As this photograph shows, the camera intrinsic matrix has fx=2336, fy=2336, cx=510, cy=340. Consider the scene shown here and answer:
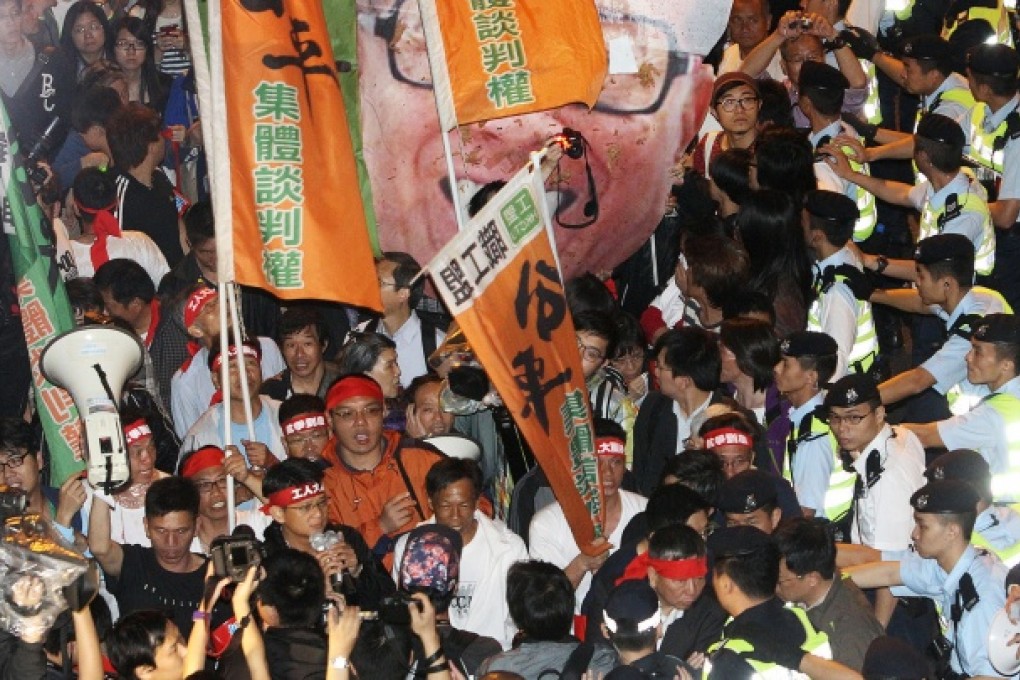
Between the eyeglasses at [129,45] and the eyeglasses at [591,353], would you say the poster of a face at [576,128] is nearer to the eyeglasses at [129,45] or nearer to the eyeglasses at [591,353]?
the eyeglasses at [591,353]

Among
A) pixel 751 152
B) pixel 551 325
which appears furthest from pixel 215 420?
pixel 751 152

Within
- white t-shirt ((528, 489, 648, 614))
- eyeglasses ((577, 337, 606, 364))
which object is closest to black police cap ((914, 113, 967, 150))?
eyeglasses ((577, 337, 606, 364))

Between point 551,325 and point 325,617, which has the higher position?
point 551,325

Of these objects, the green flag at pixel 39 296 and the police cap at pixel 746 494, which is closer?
the police cap at pixel 746 494

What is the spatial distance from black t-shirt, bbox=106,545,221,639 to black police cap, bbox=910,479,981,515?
3.26 metres

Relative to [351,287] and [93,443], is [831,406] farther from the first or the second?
[93,443]

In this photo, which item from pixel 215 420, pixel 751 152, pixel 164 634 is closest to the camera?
pixel 164 634

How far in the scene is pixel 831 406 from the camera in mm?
10906

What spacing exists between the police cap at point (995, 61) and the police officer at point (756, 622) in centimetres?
526

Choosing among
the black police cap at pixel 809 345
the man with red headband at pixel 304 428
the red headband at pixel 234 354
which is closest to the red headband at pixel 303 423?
the man with red headband at pixel 304 428

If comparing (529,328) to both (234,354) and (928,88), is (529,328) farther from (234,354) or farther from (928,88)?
(928,88)

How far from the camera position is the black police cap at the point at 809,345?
1152cm

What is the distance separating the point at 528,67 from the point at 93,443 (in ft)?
10.5

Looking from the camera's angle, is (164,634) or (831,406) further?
(831,406)
